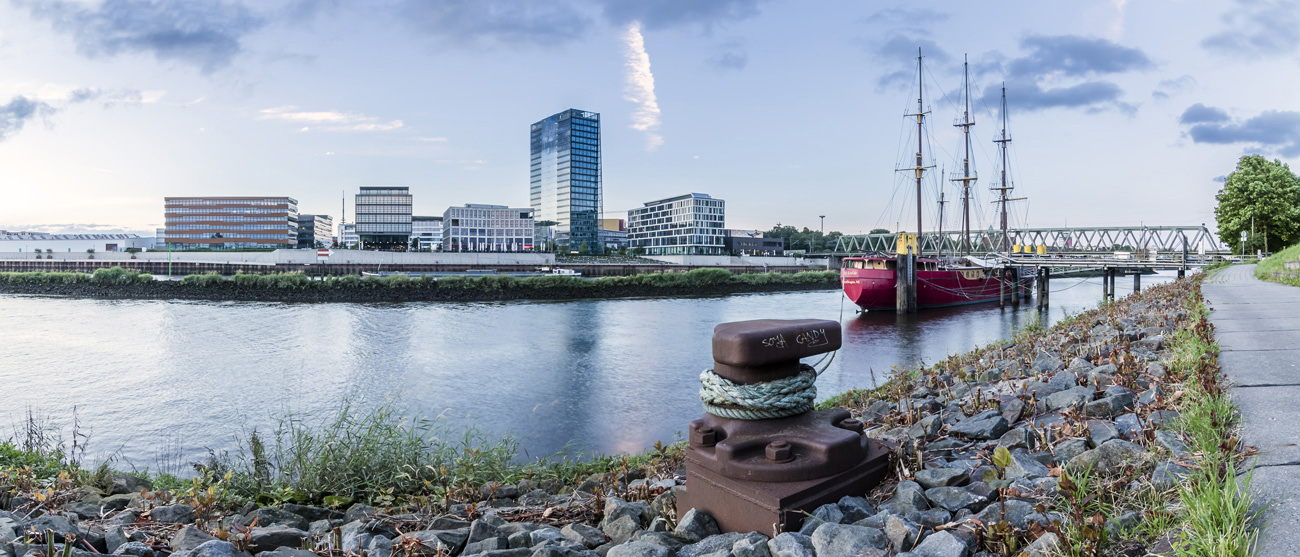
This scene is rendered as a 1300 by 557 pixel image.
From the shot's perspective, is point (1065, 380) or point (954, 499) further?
point (1065, 380)

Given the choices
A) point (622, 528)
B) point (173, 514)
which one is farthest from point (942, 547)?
point (173, 514)

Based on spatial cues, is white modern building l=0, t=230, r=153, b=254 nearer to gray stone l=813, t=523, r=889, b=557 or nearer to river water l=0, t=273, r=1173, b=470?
river water l=0, t=273, r=1173, b=470

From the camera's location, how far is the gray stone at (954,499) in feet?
9.09

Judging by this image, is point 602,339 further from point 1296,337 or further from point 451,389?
point 1296,337

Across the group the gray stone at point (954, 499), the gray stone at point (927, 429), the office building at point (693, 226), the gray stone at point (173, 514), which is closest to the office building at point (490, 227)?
the office building at point (693, 226)

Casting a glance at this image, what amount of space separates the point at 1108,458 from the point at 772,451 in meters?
1.61

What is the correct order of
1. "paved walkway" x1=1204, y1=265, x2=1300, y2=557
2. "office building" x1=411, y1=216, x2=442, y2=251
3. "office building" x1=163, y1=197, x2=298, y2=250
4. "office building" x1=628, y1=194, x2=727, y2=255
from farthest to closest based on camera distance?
"office building" x1=411, y1=216, x2=442, y2=251, "office building" x1=628, y1=194, x2=727, y2=255, "office building" x1=163, y1=197, x2=298, y2=250, "paved walkway" x1=1204, y1=265, x2=1300, y2=557

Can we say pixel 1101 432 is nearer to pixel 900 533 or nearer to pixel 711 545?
pixel 900 533

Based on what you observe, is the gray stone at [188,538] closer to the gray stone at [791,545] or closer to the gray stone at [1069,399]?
the gray stone at [791,545]

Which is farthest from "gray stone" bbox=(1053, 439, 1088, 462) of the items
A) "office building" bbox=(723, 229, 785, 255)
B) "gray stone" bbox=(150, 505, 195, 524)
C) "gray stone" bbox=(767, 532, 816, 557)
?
"office building" bbox=(723, 229, 785, 255)

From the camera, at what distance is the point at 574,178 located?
171 meters

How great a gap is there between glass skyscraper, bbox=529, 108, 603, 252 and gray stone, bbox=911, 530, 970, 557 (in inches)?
6359

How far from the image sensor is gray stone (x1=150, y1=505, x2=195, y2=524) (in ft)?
13.2

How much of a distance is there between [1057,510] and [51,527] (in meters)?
4.92
